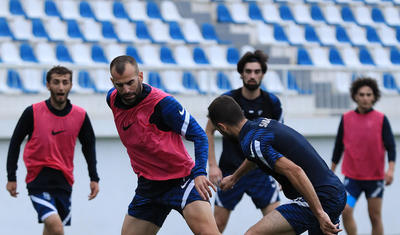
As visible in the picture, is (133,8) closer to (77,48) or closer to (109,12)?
(109,12)

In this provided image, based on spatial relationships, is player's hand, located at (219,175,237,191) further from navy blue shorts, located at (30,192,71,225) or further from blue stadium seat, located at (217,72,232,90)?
blue stadium seat, located at (217,72,232,90)

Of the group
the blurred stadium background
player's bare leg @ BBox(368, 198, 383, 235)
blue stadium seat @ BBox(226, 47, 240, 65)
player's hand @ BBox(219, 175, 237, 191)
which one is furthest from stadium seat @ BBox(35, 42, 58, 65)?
player's hand @ BBox(219, 175, 237, 191)

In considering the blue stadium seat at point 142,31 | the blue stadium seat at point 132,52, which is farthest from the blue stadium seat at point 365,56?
the blue stadium seat at point 132,52

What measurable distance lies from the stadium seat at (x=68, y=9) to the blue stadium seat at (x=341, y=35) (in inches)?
253

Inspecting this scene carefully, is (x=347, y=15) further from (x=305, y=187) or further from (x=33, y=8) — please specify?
(x=305, y=187)

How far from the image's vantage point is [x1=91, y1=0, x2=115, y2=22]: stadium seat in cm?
1573

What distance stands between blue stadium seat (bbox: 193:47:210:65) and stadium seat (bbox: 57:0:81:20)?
2.68m

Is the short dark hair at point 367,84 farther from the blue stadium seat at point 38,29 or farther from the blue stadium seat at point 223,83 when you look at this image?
the blue stadium seat at point 38,29

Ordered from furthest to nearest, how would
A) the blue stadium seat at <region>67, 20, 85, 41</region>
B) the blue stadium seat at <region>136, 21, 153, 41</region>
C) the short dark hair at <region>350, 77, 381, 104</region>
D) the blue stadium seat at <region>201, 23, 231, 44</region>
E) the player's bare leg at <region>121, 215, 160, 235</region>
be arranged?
the blue stadium seat at <region>201, 23, 231, 44</region> → the blue stadium seat at <region>136, 21, 153, 41</region> → the blue stadium seat at <region>67, 20, 85, 41</region> → the short dark hair at <region>350, 77, 381, 104</region> → the player's bare leg at <region>121, 215, 160, 235</region>

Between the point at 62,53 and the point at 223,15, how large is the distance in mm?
4430

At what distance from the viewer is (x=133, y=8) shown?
53.1 feet

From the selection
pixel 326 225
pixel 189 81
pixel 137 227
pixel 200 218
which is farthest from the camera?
pixel 189 81

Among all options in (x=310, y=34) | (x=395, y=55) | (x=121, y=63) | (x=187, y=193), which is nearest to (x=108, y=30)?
(x=310, y=34)

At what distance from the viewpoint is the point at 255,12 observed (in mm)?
17422
